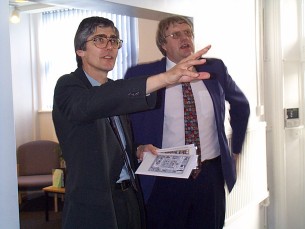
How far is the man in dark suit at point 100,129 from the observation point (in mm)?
1262

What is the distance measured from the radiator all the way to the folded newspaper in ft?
4.20

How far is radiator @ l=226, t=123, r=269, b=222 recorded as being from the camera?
320 cm

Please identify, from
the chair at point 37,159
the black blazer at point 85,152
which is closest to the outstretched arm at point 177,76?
the black blazer at point 85,152

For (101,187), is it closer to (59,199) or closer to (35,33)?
(59,199)

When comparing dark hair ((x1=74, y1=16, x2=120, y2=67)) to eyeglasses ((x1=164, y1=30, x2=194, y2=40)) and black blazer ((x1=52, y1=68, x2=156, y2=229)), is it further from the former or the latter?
eyeglasses ((x1=164, y1=30, x2=194, y2=40))

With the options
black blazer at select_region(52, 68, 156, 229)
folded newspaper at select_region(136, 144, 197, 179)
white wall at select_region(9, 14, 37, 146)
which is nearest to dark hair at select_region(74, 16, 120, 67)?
black blazer at select_region(52, 68, 156, 229)

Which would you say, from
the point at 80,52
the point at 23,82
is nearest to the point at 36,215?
the point at 23,82

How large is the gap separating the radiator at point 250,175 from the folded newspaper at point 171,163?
1.28 meters

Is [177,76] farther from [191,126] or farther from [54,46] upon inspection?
Result: [54,46]

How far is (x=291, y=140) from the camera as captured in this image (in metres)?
3.86

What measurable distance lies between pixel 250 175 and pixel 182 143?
56.4 inches

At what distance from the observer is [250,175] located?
3404 mm

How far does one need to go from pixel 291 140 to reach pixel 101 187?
288cm

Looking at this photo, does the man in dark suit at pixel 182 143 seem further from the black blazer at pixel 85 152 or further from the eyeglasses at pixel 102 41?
the black blazer at pixel 85 152
